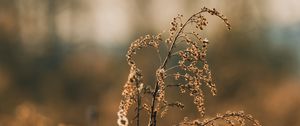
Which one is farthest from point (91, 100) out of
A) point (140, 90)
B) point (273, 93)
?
point (140, 90)

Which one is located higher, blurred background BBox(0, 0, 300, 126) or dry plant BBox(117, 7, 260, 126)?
blurred background BBox(0, 0, 300, 126)

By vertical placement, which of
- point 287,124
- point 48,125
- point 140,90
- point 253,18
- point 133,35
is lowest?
point 140,90

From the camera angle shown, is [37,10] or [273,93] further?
[37,10]

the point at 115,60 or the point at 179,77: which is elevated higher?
the point at 115,60

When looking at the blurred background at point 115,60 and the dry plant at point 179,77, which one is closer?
the dry plant at point 179,77

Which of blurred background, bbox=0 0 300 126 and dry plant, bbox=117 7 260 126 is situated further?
blurred background, bbox=0 0 300 126

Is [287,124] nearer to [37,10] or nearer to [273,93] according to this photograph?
[273,93]

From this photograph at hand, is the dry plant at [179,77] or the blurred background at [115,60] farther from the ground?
the blurred background at [115,60]

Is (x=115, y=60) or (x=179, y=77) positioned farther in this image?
(x=115, y=60)
